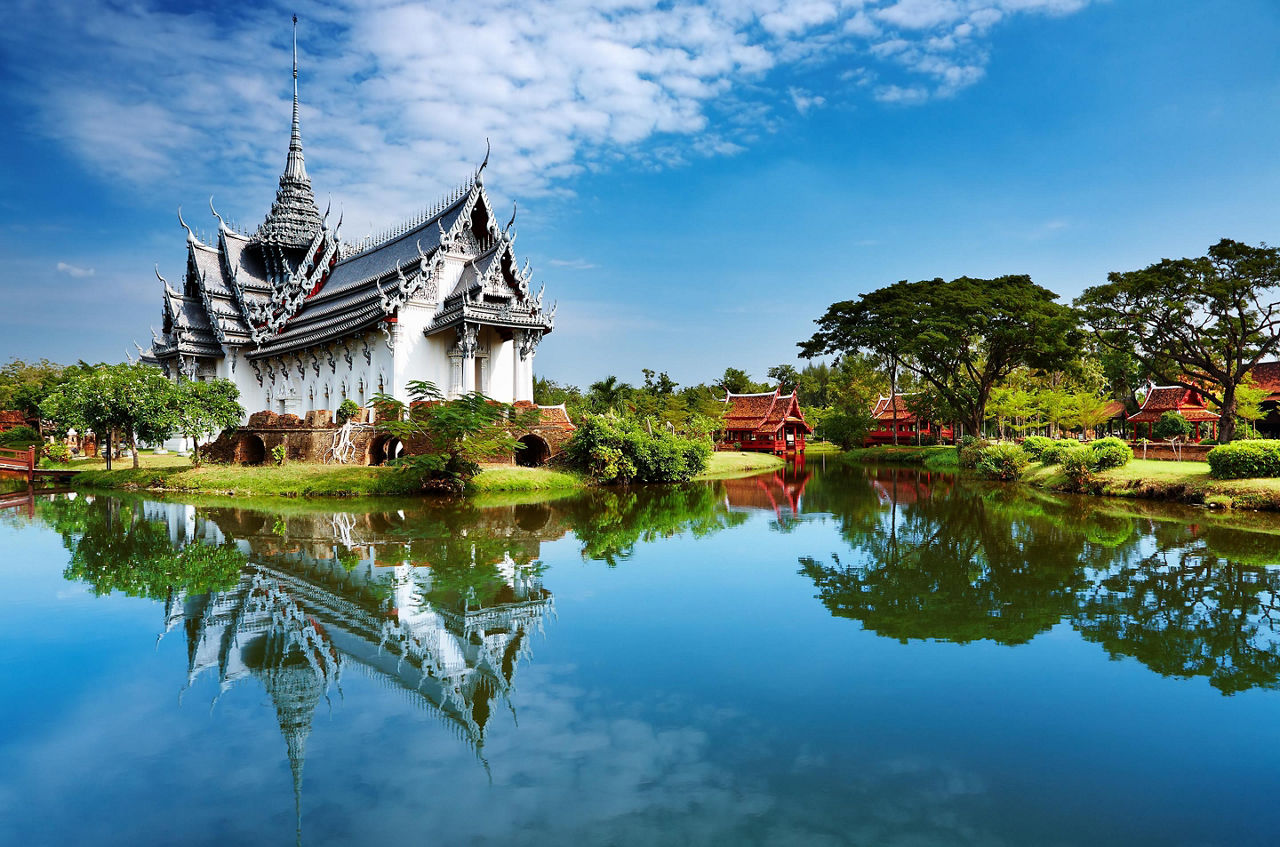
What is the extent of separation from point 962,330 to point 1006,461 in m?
7.07

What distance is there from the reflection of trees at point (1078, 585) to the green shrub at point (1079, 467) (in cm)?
Result: 542

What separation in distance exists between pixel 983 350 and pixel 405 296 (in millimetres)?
25951

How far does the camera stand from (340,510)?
16.1m

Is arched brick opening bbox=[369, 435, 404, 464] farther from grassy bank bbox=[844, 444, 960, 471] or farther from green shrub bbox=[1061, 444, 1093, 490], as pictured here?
grassy bank bbox=[844, 444, 960, 471]

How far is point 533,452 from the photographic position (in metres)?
24.4

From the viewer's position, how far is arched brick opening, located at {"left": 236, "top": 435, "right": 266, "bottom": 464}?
2378cm

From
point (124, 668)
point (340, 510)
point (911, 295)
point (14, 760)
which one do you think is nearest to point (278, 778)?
point (14, 760)

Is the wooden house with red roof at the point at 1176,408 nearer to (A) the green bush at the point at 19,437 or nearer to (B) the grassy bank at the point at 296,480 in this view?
(B) the grassy bank at the point at 296,480

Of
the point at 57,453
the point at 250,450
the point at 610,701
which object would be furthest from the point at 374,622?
the point at 57,453

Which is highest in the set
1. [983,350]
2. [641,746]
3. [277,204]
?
[277,204]

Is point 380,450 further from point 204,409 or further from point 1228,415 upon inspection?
point 1228,415

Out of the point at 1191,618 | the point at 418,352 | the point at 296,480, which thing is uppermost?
the point at 418,352

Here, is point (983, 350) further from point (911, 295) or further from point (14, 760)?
point (14, 760)

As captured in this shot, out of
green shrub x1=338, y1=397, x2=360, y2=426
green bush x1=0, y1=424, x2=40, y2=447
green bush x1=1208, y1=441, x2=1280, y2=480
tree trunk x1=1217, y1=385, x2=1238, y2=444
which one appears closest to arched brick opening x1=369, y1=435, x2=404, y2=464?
green shrub x1=338, y1=397, x2=360, y2=426
